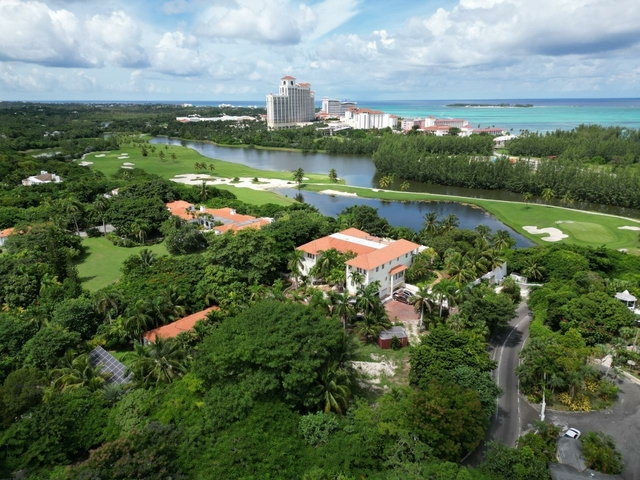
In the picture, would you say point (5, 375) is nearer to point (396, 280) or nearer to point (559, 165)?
point (396, 280)

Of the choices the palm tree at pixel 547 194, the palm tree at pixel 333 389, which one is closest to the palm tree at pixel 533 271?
the palm tree at pixel 333 389

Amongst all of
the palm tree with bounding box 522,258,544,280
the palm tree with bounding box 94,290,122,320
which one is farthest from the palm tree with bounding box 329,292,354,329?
the palm tree with bounding box 522,258,544,280

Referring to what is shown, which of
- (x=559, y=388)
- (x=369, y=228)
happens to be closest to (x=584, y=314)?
(x=559, y=388)

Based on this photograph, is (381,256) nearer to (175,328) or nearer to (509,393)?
(509,393)

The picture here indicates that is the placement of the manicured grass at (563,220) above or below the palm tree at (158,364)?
below

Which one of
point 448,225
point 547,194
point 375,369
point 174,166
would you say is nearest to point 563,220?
point 547,194

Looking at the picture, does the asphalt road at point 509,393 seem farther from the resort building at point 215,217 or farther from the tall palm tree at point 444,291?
the resort building at point 215,217
